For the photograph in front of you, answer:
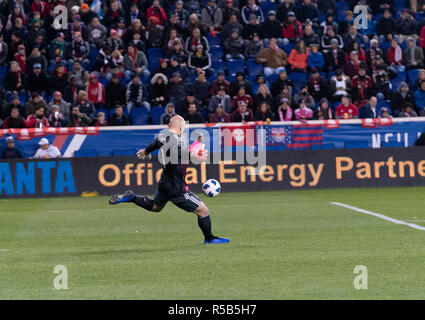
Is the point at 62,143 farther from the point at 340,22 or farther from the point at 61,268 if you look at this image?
the point at 61,268

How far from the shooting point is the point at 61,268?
11.4 meters

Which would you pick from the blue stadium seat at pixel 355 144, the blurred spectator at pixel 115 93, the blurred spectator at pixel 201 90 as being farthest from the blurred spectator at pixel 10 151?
the blue stadium seat at pixel 355 144

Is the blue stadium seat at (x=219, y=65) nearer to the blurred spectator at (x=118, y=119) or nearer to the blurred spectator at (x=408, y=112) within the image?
the blurred spectator at (x=118, y=119)

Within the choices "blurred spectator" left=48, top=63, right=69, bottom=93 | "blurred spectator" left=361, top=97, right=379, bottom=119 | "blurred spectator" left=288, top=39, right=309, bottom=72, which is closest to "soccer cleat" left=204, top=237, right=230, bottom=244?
"blurred spectator" left=361, top=97, right=379, bottom=119

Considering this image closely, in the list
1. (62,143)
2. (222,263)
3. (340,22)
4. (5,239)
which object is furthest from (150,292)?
(340,22)

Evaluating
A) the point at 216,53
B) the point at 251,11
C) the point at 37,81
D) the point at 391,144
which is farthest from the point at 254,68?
the point at 37,81

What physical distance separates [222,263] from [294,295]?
8.36ft

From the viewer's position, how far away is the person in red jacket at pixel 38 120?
88.5 ft

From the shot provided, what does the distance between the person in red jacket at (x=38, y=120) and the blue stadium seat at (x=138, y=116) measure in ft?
8.66

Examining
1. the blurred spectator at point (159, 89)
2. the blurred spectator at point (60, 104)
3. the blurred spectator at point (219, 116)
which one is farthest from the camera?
the blurred spectator at point (159, 89)

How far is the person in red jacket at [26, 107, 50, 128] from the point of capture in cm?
2698

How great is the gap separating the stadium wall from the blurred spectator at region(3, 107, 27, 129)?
2.04 meters

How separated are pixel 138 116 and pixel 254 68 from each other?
15.2 feet

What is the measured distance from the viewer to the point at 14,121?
88.4 feet
